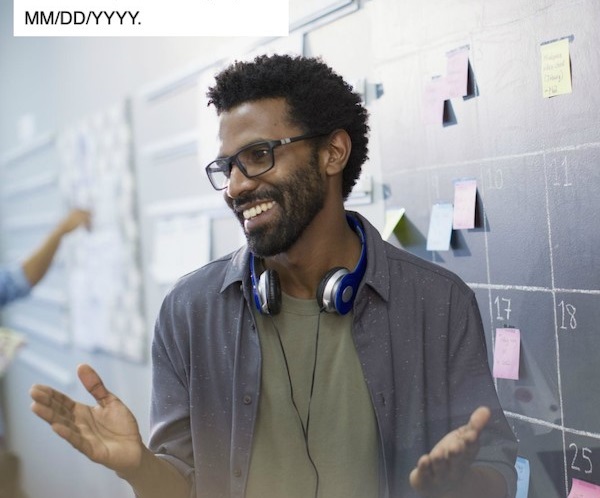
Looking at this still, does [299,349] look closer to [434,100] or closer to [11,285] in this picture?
[434,100]

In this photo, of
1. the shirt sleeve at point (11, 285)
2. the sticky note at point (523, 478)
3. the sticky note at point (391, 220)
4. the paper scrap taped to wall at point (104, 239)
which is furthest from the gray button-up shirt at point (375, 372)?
the paper scrap taped to wall at point (104, 239)

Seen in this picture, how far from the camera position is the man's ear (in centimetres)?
112

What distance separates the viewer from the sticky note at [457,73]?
1.24 meters

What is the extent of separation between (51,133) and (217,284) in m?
1.94

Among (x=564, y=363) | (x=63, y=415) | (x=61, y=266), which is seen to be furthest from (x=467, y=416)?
(x=61, y=266)

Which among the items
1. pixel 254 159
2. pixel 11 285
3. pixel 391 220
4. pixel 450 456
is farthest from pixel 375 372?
pixel 11 285

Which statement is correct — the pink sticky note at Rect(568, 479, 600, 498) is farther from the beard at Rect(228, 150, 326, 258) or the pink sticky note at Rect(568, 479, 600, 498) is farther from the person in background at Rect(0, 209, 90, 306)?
the person in background at Rect(0, 209, 90, 306)

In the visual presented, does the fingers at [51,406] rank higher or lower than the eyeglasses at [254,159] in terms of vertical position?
lower

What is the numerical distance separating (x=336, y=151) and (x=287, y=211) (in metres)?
0.15

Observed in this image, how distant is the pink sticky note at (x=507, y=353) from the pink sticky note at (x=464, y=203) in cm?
19

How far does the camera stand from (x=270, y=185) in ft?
3.44

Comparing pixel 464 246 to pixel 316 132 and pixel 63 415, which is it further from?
pixel 63 415

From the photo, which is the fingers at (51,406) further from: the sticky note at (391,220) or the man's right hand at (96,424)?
the sticky note at (391,220)

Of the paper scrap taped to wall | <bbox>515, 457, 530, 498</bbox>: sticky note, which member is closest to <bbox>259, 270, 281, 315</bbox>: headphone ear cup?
<bbox>515, 457, 530, 498</bbox>: sticky note
